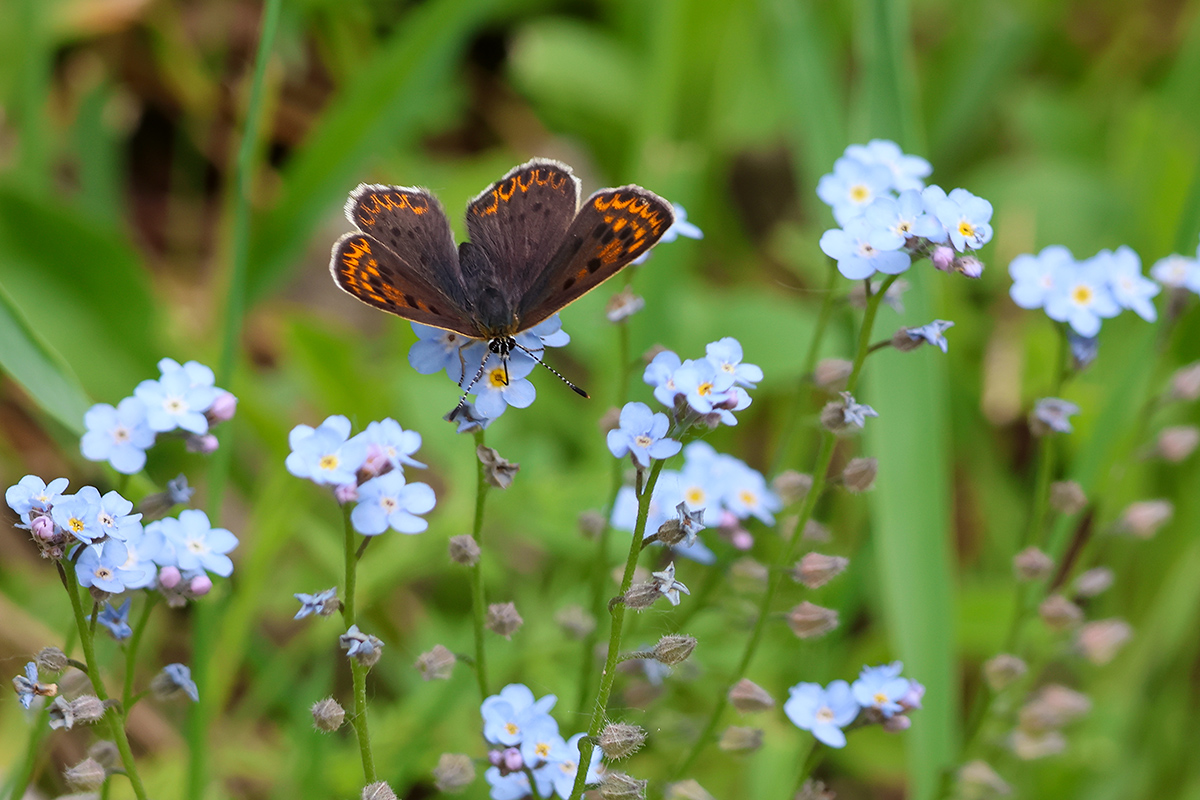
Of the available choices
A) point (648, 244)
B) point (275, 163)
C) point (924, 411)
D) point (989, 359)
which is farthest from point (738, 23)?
point (648, 244)

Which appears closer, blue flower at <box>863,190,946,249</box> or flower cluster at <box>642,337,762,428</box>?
flower cluster at <box>642,337,762,428</box>

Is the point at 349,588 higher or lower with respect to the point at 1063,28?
lower

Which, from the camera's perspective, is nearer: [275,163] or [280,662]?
[280,662]

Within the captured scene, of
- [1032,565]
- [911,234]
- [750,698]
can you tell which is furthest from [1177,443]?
[750,698]

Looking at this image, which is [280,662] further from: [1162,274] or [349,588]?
[1162,274]

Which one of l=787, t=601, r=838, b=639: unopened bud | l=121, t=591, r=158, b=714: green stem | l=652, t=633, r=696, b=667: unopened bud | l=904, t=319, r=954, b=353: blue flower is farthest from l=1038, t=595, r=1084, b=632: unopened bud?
l=121, t=591, r=158, b=714: green stem

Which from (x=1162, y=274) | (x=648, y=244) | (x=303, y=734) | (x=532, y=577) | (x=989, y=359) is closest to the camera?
(x=648, y=244)

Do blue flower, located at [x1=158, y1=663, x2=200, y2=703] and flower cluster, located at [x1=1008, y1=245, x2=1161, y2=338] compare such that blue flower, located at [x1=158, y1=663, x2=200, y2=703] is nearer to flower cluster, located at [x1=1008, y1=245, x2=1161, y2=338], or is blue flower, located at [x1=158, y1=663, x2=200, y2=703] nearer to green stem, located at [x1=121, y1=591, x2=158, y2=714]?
green stem, located at [x1=121, y1=591, x2=158, y2=714]
